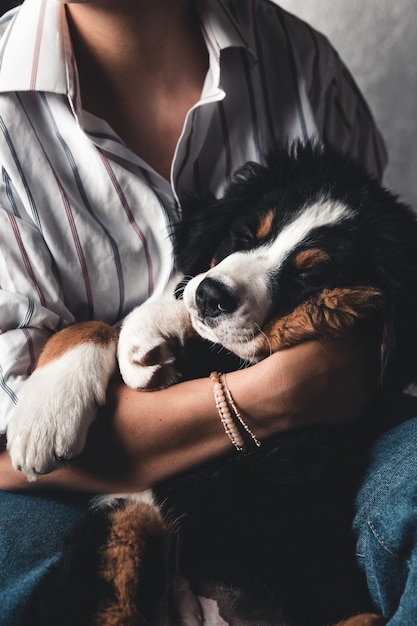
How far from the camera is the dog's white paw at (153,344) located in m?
1.40

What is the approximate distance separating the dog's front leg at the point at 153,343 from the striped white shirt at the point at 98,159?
19 centimetres

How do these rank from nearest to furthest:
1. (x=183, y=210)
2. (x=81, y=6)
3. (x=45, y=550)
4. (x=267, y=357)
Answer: (x=45, y=550) < (x=267, y=357) < (x=183, y=210) < (x=81, y=6)

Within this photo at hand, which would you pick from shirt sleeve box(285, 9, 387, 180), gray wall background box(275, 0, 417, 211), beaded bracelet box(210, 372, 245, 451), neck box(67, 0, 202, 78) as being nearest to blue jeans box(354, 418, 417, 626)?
beaded bracelet box(210, 372, 245, 451)

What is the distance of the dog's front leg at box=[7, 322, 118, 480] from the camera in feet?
4.21

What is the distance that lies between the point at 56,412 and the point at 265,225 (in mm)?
554

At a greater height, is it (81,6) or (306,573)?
(81,6)

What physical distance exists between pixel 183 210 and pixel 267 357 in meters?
0.39

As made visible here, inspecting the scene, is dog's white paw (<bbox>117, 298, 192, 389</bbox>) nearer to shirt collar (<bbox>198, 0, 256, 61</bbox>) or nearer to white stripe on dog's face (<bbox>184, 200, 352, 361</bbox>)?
white stripe on dog's face (<bbox>184, 200, 352, 361</bbox>)

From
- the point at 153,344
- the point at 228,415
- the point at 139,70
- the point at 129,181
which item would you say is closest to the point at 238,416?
the point at 228,415

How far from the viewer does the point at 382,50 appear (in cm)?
267

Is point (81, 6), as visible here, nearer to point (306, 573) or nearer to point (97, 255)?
point (97, 255)

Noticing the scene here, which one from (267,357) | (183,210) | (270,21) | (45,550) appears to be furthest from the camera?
(270,21)

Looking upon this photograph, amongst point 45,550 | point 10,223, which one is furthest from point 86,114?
point 45,550

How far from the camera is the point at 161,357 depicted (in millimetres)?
1422
